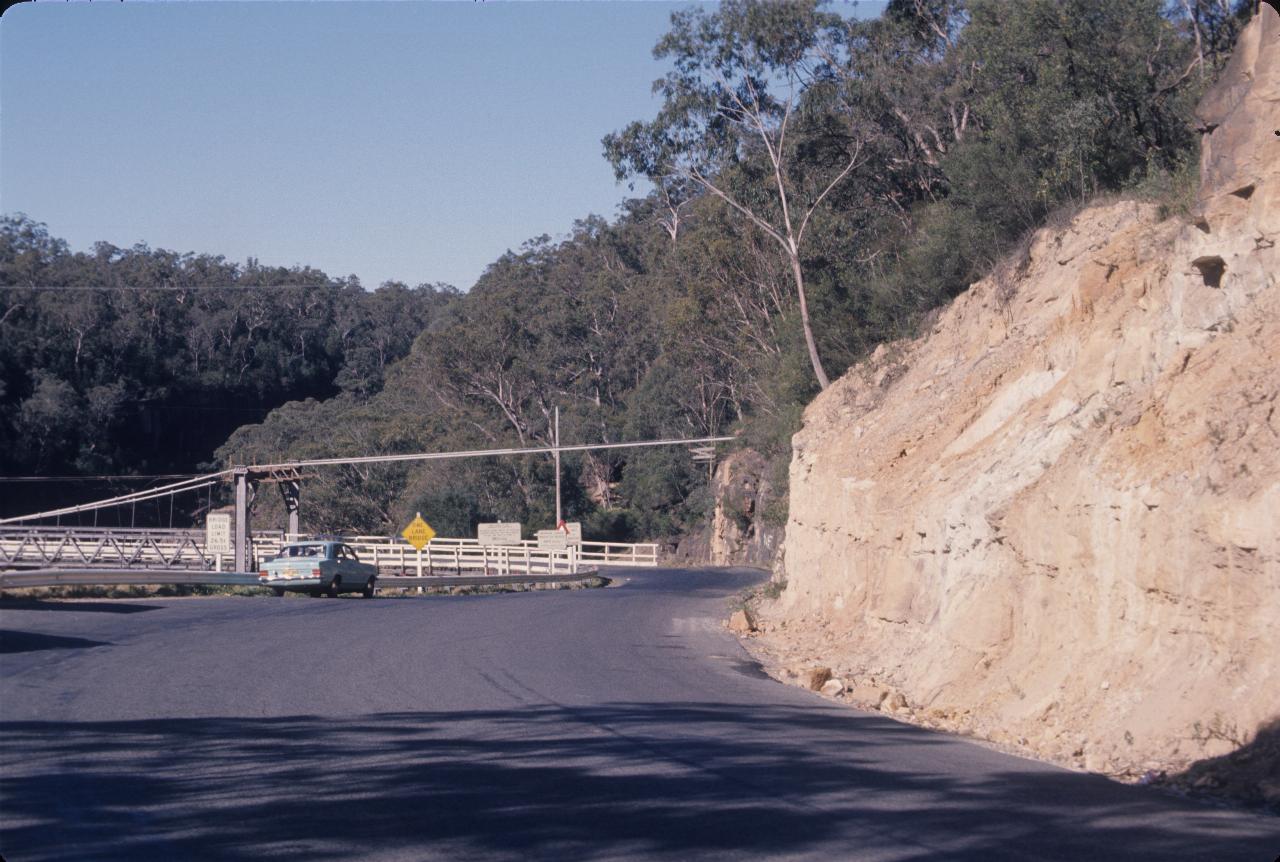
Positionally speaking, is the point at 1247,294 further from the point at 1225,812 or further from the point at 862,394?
the point at 862,394

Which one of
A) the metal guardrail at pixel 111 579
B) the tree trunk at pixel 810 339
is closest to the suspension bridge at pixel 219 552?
the metal guardrail at pixel 111 579

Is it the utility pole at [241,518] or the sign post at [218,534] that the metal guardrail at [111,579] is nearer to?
the utility pole at [241,518]

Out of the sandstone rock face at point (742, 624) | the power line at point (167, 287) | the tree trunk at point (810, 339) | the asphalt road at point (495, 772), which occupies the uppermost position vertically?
the power line at point (167, 287)

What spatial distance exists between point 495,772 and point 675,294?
182 feet

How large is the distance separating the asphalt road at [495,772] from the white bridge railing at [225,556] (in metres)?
23.9

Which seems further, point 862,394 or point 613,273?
point 613,273

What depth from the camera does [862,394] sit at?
28.5 meters

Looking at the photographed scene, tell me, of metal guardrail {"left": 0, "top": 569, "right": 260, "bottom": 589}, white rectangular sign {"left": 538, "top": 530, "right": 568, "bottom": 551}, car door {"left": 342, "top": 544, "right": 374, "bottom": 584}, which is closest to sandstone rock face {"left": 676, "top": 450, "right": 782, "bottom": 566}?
white rectangular sign {"left": 538, "top": 530, "right": 568, "bottom": 551}

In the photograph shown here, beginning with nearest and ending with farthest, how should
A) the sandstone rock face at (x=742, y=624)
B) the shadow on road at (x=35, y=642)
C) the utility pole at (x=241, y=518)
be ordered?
the shadow on road at (x=35, y=642)
the sandstone rock face at (x=742, y=624)
the utility pole at (x=241, y=518)

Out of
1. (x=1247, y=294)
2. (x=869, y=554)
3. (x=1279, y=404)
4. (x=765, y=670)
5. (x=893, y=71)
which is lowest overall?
(x=765, y=670)

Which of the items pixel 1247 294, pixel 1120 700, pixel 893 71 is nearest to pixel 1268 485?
pixel 1120 700

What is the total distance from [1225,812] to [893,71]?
107 feet

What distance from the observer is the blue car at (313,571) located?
101ft

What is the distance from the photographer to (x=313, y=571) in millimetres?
30766
